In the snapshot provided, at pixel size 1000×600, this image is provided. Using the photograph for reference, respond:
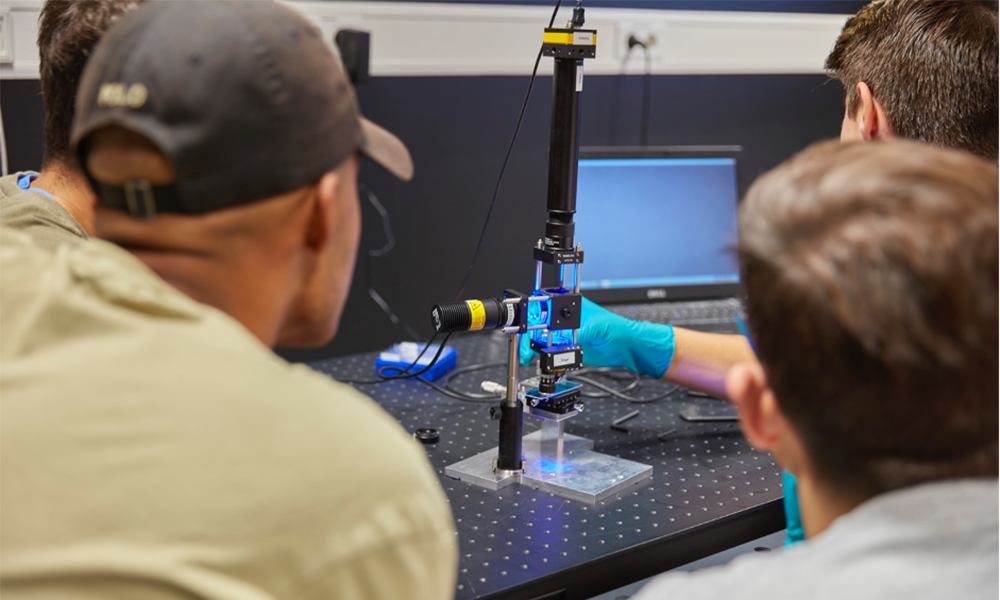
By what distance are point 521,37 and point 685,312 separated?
0.87m

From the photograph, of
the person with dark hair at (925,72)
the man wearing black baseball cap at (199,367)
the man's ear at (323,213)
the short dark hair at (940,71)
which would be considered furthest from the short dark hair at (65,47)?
Result: the short dark hair at (940,71)

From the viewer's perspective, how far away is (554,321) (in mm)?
1378

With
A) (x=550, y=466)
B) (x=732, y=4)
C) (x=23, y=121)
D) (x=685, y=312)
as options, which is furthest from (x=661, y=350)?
(x=732, y=4)

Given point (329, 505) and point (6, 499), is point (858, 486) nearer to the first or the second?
point (329, 505)

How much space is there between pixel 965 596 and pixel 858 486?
0.40 feet

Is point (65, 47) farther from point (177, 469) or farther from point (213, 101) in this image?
point (177, 469)

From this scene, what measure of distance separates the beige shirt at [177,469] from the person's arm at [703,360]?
1066mm

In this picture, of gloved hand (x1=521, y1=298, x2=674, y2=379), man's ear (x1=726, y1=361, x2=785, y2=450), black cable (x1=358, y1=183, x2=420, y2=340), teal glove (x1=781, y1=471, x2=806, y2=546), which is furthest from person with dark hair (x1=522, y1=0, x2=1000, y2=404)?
black cable (x1=358, y1=183, x2=420, y2=340)

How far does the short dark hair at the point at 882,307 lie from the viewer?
60 cm

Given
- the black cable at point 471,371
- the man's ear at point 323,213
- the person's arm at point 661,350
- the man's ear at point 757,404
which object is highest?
the man's ear at point 323,213

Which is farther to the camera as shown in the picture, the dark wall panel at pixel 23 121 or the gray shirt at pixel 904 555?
the dark wall panel at pixel 23 121

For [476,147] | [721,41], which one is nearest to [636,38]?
[721,41]

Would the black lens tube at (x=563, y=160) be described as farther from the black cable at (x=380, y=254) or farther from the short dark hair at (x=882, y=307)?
the black cable at (x=380, y=254)

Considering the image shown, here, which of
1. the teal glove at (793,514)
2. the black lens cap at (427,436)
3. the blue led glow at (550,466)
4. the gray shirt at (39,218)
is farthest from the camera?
the black lens cap at (427,436)
